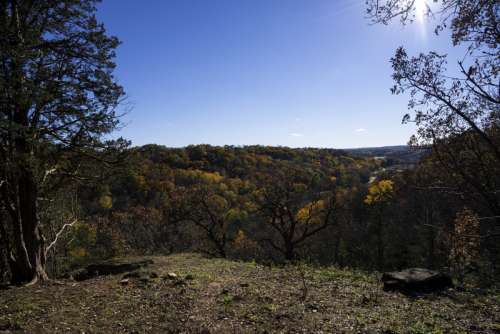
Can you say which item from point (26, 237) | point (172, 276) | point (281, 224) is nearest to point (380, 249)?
point (281, 224)

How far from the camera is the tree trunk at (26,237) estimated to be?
29.0 ft

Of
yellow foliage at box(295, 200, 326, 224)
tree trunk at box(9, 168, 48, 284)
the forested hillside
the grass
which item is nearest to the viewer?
the grass

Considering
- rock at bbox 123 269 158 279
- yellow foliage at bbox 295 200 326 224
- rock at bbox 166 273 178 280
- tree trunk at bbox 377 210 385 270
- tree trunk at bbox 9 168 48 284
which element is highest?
tree trunk at bbox 9 168 48 284

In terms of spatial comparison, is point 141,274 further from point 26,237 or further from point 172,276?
point 26,237

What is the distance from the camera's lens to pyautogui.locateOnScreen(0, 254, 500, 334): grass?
245 inches

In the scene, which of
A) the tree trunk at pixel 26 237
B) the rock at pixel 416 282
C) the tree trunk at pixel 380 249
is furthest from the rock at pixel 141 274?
the tree trunk at pixel 380 249

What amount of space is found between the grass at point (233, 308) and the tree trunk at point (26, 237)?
1009 millimetres

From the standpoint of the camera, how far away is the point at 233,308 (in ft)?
23.9

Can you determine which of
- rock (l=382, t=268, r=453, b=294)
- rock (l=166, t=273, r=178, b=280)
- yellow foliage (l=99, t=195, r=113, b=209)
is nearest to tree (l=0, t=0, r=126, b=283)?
rock (l=166, t=273, r=178, b=280)

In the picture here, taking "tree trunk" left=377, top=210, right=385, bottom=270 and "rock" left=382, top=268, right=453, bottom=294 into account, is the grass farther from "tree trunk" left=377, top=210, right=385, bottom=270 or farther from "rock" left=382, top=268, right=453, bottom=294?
"tree trunk" left=377, top=210, right=385, bottom=270

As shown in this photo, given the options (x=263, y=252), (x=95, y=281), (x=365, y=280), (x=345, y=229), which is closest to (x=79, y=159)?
(x=95, y=281)

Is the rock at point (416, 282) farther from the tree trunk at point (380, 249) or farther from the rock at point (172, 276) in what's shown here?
the tree trunk at point (380, 249)

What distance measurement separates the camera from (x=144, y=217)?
27562 mm

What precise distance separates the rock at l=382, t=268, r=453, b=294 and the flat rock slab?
796 cm
